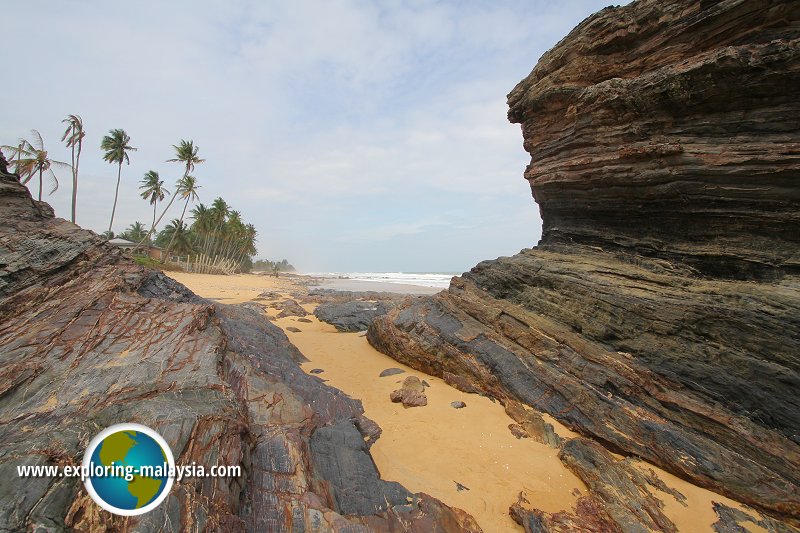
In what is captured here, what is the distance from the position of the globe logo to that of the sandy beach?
→ 3315 millimetres

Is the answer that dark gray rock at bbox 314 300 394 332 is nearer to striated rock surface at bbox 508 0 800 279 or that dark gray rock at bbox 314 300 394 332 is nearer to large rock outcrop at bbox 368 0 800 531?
large rock outcrop at bbox 368 0 800 531

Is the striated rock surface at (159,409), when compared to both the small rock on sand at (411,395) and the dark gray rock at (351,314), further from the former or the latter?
the dark gray rock at (351,314)

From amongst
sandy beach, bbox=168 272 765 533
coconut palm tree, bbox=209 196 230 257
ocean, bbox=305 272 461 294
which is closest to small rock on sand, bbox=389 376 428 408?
sandy beach, bbox=168 272 765 533

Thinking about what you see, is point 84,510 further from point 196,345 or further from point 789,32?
point 789,32

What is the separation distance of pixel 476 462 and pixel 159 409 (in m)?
5.20

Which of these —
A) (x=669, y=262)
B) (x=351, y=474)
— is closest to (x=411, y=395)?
(x=351, y=474)

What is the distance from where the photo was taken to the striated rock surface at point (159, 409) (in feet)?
11.4

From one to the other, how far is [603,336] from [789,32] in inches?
285

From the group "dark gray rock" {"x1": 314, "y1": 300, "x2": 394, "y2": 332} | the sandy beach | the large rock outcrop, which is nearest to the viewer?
the sandy beach

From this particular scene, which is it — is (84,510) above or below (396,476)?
above

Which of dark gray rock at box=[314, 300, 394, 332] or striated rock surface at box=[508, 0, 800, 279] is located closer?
striated rock surface at box=[508, 0, 800, 279]

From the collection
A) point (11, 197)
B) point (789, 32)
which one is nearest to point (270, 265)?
point (11, 197)

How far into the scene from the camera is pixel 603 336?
25.8 feet

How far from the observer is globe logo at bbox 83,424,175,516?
337 centimetres
